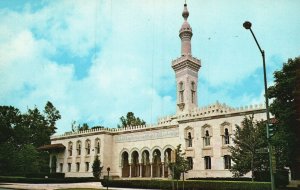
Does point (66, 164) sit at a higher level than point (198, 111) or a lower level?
lower

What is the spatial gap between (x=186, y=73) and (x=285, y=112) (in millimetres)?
25625

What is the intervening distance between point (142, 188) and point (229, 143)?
41.2ft

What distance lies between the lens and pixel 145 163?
1861 inches

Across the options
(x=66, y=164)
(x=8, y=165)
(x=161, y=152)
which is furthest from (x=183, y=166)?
(x=8, y=165)

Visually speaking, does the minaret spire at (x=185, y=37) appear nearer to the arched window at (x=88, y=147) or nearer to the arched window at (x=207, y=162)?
the arched window at (x=207, y=162)

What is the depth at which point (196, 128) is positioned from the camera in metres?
40.6

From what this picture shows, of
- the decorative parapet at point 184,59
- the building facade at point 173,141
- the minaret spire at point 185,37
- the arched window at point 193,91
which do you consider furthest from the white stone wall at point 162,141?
the minaret spire at point 185,37

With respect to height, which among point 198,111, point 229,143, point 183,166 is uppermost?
point 198,111

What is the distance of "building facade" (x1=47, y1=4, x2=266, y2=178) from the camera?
126 feet

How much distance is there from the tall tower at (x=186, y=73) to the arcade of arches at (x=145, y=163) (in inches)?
309

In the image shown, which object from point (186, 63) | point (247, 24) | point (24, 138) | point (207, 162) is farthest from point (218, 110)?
point (24, 138)

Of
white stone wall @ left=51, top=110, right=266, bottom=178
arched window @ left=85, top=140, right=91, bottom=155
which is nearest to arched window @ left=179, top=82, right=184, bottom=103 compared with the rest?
white stone wall @ left=51, top=110, right=266, bottom=178

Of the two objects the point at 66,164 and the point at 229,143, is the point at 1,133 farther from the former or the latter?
the point at 229,143

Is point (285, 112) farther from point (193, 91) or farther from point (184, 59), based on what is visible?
point (184, 59)
